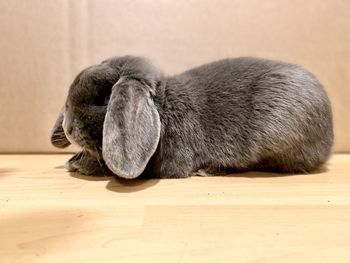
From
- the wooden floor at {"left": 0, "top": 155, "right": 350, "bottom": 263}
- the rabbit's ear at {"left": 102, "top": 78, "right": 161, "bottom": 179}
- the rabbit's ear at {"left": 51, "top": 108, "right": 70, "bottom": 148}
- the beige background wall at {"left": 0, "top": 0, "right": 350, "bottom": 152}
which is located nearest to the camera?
the wooden floor at {"left": 0, "top": 155, "right": 350, "bottom": 263}

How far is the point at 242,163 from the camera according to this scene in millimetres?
917

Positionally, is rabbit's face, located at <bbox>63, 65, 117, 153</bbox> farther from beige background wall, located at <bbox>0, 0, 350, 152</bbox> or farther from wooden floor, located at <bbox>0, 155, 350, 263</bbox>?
beige background wall, located at <bbox>0, 0, 350, 152</bbox>

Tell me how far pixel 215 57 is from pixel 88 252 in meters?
0.71

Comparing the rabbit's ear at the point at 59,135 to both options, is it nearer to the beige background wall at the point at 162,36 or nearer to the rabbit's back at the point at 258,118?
the beige background wall at the point at 162,36

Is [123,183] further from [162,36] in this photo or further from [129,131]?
[162,36]

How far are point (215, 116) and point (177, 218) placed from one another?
30 cm

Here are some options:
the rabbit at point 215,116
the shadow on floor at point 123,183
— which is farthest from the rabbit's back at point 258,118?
the shadow on floor at point 123,183

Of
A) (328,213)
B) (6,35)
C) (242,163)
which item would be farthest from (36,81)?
(328,213)

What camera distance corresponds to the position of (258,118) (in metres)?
Answer: 0.89

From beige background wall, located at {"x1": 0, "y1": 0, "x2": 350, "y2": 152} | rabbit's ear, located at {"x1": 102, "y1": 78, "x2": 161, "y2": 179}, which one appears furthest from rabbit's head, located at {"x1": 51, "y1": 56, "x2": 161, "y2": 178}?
beige background wall, located at {"x1": 0, "y1": 0, "x2": 350, "y2": 152}

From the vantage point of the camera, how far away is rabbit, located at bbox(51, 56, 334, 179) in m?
0.88

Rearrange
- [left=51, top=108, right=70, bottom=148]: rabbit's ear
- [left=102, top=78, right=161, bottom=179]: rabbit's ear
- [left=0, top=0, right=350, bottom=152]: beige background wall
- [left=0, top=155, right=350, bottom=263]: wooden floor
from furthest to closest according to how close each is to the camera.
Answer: [left=0, top=0, right=350, bottom=152]: beige background wall, [left=51, top=108, right=70, bottom=148]: rabbit's ear, [left=102, top=78, right=161, bottom=179]: rabbit's ear, [left=0, top=155, right=350, bottom=263]: wooden floor

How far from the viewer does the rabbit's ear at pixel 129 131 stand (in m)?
0.81

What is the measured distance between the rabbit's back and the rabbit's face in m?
0.16
